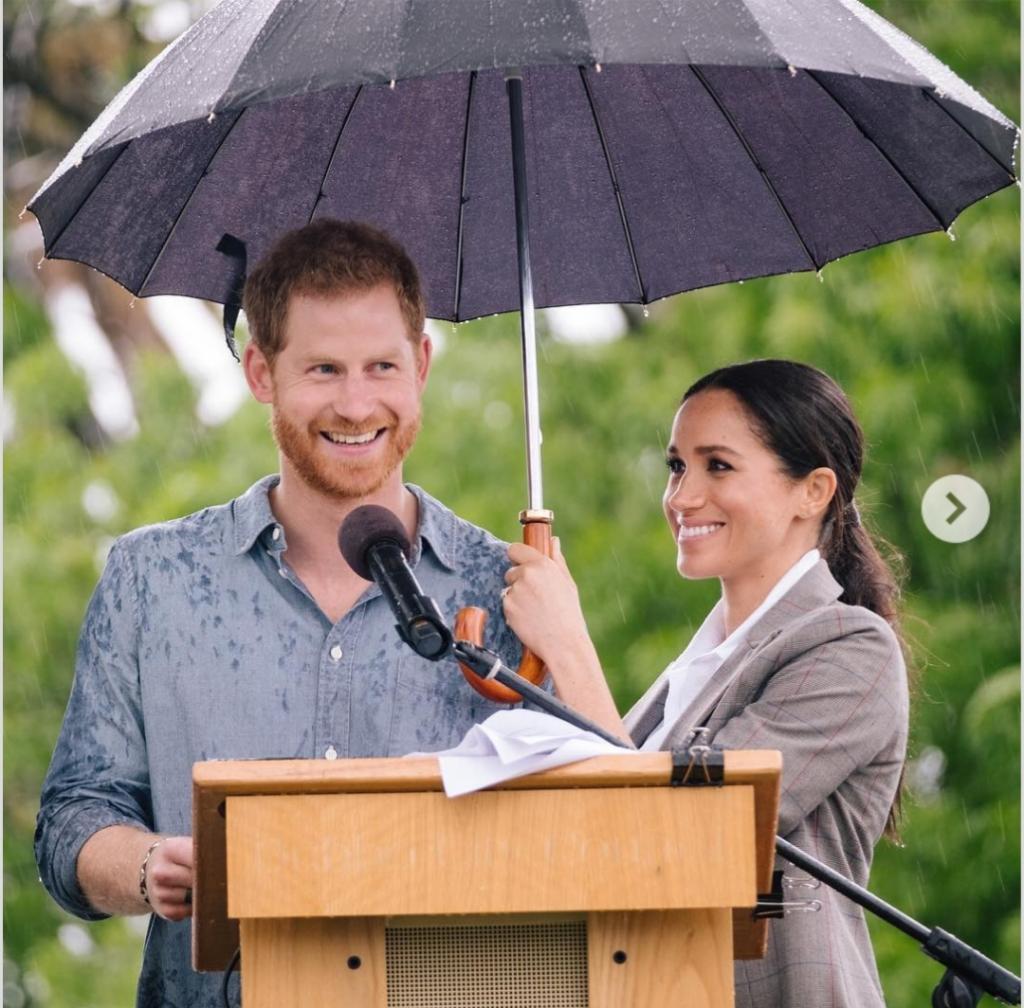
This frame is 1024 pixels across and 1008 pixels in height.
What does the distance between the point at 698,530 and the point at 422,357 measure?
1.03 meters

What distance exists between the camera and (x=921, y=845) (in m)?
10.4

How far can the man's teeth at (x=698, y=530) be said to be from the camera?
5414mm

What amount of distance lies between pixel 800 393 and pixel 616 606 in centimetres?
574

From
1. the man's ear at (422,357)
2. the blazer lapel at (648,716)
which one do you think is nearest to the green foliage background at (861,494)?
the blazer lapel at (648,716)

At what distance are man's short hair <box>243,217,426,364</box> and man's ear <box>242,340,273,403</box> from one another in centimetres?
2

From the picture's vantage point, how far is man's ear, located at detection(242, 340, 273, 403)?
4.67m

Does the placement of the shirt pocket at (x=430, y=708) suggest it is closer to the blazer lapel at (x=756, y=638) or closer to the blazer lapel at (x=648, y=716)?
the blazer lapel at (x=756, y=638)

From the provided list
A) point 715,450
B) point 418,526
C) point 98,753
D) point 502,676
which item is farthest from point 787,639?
point 98,753

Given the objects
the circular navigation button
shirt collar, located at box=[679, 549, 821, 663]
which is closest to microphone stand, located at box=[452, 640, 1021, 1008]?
shirt collar, located at box=[679, 549, 821, 663]

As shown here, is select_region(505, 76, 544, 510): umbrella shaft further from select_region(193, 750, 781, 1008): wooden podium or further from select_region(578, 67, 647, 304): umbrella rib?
select_region(193, 750, 781, 1008): wooden podium

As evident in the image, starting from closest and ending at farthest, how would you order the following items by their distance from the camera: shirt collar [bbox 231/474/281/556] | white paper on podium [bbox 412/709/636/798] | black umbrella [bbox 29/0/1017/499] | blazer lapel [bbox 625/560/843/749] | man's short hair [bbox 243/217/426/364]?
1. white paper on podium [bbox 412/709/636/798]
2. man's short hair [bbox 243/217/426/364]
3. shirt collar [bbox 231/474/281/556]
4. blazer lapel [bbox 625/560/843/749]
5. black umbrella [bbox 29/0/1017/499]

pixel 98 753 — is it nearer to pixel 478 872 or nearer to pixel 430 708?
pixel 430 708

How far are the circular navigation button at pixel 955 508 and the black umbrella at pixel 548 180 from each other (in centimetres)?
520

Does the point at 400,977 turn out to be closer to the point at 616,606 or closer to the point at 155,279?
the point at 155,279
